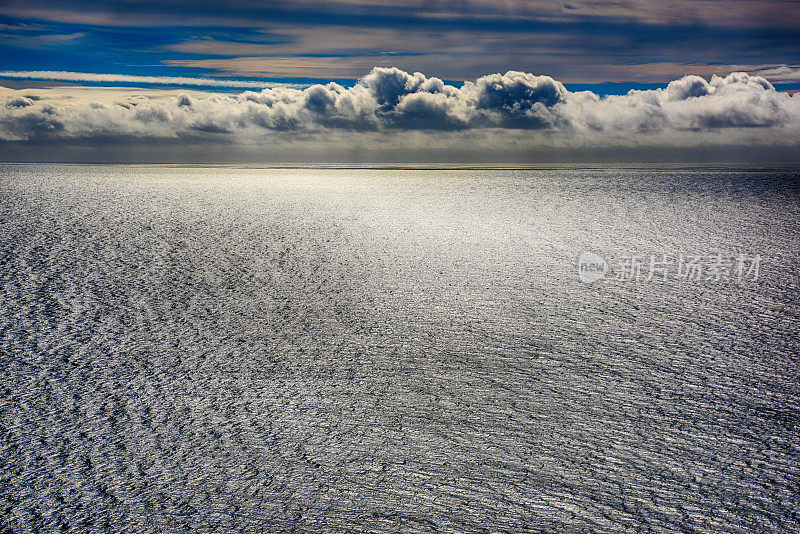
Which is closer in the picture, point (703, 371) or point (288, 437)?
point (288, 437)

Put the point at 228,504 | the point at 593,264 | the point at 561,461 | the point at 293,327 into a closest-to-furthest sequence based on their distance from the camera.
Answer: the point at 228,504 < the point at 561,461 < the point at 293,327 < the point at 593,264

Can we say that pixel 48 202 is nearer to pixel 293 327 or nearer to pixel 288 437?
pixel 293 327

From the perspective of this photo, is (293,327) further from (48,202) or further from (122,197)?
(122,197)

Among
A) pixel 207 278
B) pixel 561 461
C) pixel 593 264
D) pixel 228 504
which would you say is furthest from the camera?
pixel 593 264

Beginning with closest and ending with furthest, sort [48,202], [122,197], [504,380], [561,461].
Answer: [561,461] < [504,380] < [48,202] < [122,197]

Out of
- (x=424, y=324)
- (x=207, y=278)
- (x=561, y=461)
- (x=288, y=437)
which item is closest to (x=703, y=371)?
(x=561, y=461)

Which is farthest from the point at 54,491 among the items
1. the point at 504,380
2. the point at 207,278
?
the point at 207,278
